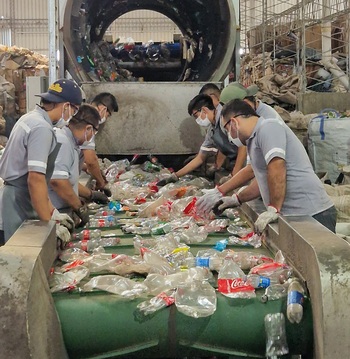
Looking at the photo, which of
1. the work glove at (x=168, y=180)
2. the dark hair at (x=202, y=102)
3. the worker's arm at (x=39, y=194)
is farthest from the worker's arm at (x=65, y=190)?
the dark hair at (x=202, y=102)

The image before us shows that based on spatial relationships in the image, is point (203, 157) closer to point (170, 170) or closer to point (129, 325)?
point (170, 170)

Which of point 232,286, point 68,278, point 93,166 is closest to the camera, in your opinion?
point 232,286

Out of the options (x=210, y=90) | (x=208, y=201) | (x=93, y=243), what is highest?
(x=210, y=90)

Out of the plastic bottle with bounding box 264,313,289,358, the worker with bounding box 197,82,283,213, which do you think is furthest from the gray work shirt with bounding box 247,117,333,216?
the plastic bottle with bounding box 264,313,289,358

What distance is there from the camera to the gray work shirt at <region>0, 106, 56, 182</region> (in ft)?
9.63

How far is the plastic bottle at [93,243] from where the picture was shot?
3062 mm

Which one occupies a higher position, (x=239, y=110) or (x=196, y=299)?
(x=239, y=110)

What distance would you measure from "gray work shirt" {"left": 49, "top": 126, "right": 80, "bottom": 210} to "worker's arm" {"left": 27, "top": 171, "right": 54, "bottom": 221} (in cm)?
59

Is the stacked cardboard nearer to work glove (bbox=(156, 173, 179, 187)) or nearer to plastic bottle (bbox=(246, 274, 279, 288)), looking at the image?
work glove (bbox=(156, 173, 179, 187))

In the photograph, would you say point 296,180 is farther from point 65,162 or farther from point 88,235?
point 65,162

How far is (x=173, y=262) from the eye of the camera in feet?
8.87

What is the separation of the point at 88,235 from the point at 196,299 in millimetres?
1319

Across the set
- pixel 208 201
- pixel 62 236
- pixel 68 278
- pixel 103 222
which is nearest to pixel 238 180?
pixel 208 201

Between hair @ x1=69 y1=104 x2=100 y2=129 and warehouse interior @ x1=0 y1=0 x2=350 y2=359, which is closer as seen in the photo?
warehouse interior @ x1=0 y1=0 x2=350 y2=359
